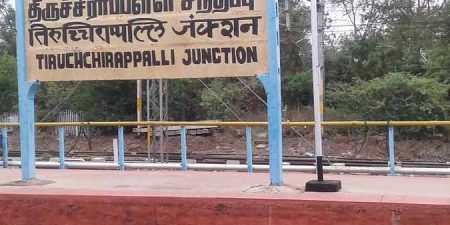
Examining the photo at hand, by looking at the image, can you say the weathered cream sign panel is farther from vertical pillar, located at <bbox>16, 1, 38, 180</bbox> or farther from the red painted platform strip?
the red painted platform strip

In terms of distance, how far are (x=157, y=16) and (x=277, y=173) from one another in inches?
93.2

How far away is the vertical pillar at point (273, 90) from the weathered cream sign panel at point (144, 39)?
98 millimetres

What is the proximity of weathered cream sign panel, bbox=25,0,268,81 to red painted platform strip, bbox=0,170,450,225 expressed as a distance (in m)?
1.41

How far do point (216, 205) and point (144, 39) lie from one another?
2433 millimetres

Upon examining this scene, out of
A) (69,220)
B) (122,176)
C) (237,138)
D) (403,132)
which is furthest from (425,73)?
(69,220)

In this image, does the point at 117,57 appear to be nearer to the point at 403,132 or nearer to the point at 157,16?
the point at 157,16

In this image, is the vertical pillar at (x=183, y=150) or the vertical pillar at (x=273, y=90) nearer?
the vertical pillar at (x=273, y=90)

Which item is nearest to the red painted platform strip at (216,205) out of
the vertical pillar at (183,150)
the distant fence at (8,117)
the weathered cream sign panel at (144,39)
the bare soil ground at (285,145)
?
the weathered cream sign panel at (144,39)

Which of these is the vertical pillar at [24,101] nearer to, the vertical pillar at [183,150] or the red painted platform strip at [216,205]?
the red painted platform strip at [216,205]

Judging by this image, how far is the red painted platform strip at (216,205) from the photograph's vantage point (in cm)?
567

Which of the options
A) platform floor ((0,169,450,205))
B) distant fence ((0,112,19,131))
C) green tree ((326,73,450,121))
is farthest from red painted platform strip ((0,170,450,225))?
distant fence ((0,112,19,131))

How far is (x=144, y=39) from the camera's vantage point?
7473 mm

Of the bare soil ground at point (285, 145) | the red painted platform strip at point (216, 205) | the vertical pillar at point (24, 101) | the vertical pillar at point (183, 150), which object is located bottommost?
the bare soil ground at point (285, 145)

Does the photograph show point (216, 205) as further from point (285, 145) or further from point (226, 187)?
point (285, 145)
